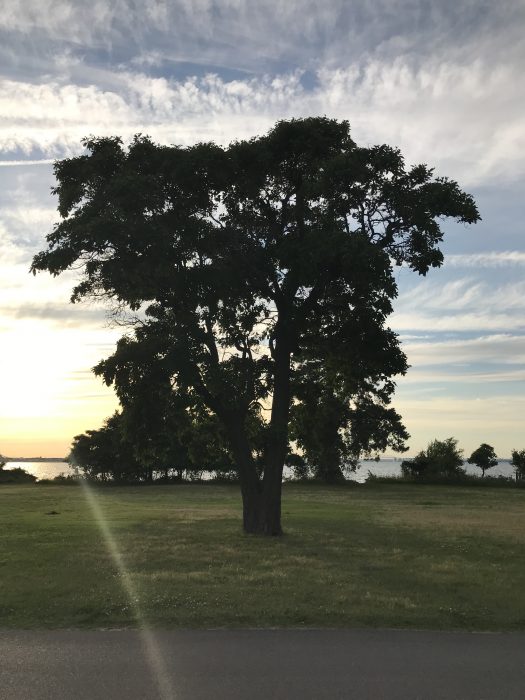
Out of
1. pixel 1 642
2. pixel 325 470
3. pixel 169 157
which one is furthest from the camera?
pixel 325 470

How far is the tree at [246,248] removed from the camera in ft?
67.3

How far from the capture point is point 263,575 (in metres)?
13.5

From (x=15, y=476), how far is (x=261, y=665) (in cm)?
7385

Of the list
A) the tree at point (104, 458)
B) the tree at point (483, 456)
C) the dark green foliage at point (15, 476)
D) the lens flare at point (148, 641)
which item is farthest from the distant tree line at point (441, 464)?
the lens flare at point (148, 641)

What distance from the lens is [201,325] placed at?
22.0 m

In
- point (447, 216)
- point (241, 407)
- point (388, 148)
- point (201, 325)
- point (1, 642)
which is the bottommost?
point (1, 642)

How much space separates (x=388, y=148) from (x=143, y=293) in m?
9.80

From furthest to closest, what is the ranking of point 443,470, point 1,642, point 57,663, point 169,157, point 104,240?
point 443,470
point 169,157
point 104,240
point 1,642
point 57,663

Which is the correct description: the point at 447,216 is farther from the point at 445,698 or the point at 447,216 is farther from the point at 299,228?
the point at 445,698

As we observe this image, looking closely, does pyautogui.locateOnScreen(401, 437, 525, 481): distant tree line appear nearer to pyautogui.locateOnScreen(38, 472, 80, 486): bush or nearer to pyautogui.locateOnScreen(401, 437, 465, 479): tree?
pyautogui.locateOnScreen(401, 437, 465, 479): tree

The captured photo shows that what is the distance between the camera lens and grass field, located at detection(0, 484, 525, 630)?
9723 mm

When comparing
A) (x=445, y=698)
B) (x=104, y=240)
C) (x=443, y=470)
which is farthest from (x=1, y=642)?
(x=443, y=470)

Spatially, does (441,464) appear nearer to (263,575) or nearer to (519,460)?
(519,460)

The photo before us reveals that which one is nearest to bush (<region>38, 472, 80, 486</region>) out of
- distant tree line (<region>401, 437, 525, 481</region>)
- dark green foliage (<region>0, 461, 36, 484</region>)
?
dark green foliage (<region>0, 461, 36, 484</region>)
